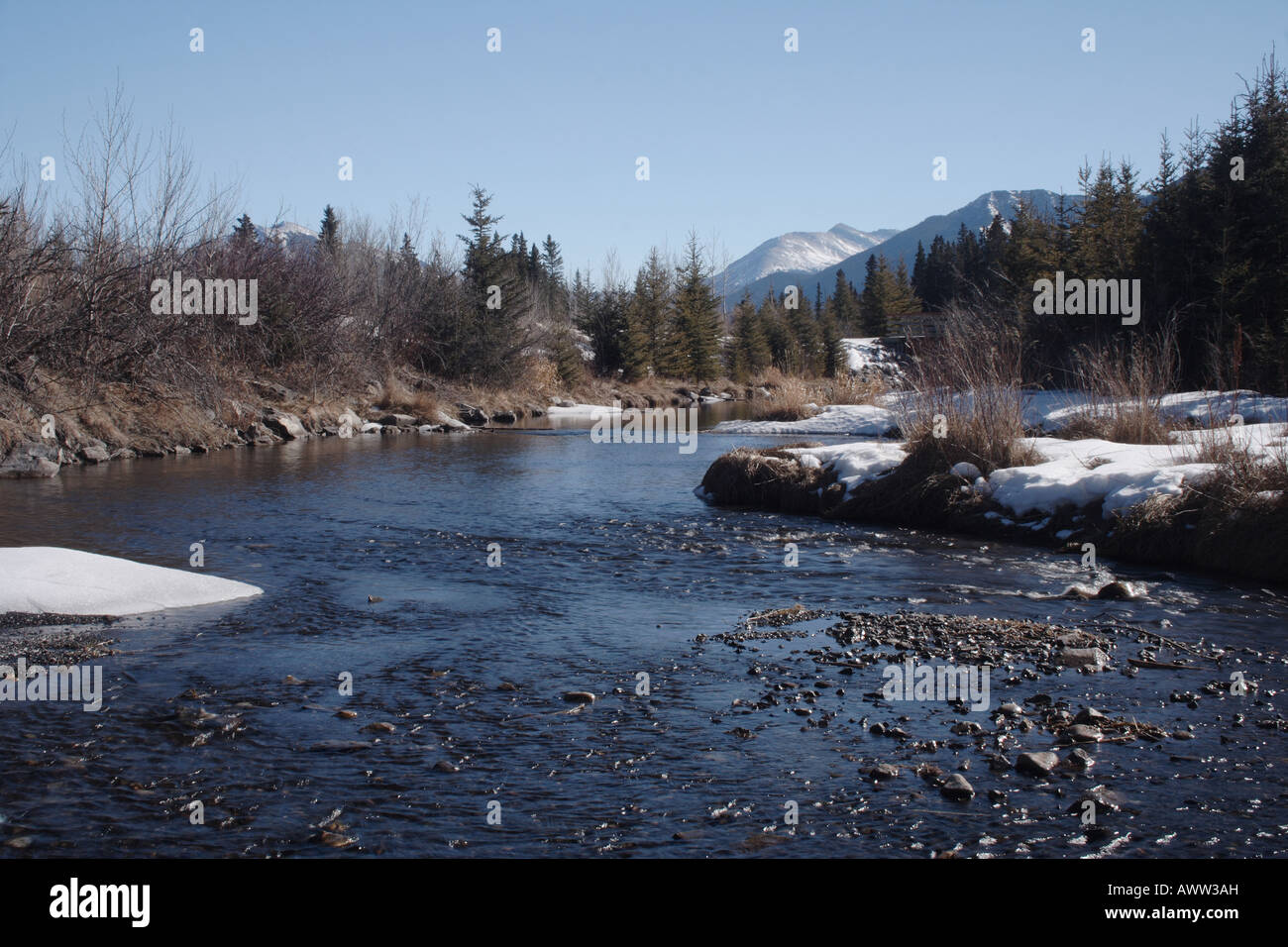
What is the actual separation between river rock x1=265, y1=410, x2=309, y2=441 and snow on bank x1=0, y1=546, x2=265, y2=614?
19.0 metres

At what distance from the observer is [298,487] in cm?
1717

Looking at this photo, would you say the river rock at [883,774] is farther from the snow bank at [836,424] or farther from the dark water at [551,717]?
the snow bank at [836,424]

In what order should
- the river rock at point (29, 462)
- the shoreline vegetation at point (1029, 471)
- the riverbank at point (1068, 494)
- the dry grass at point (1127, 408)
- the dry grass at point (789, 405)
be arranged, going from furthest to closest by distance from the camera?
the dry grass at point (789, 405) < the river rock at point (29, 462) < the dry grass at point (1127, 408) < the shoreline vegetation at point (1029, 471) < the riverbank at point (1068, 494)

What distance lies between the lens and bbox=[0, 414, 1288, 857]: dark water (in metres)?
4.54

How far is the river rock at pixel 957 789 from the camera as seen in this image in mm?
4871

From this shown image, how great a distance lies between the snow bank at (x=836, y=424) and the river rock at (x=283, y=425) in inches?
531

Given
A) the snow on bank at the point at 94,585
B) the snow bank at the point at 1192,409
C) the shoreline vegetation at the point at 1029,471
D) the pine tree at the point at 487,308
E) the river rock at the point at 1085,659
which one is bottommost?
the river rock at the point at 1085,659

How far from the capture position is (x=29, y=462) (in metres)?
17.7

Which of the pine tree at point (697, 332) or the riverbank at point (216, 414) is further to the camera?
the pine tree at point (697, 332)

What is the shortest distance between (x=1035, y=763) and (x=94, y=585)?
→ 7952mm

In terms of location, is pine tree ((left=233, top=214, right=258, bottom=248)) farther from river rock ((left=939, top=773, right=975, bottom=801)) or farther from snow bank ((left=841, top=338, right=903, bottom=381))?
snow bank ((left=841, top=338, right=903, bottom=381))

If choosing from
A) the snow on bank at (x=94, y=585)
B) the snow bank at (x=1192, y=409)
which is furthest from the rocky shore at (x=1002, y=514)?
the snow on bank at (x=94, y=585)
